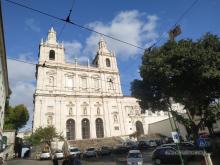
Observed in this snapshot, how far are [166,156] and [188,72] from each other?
687 centimetres

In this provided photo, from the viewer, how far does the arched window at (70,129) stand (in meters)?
47.3

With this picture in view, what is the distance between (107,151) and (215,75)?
61.9ft

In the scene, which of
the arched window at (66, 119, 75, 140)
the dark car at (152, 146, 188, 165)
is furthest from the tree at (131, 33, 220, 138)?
the arched window at (66, 119, 75, 140)

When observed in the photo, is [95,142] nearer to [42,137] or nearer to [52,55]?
[42,137]

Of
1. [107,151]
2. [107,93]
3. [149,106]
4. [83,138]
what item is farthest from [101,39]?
[149,106]

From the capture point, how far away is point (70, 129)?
157 ft

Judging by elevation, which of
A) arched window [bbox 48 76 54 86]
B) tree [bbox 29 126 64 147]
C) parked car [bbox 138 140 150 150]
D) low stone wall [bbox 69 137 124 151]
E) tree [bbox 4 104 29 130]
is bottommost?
parked car [bbox 138 140 150 150]

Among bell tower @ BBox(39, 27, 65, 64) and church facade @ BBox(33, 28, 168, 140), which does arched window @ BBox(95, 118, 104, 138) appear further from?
bell tower @ BBox(39, 27, 65, 64)

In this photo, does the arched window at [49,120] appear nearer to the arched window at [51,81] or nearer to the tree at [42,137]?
the tree at [42,137]

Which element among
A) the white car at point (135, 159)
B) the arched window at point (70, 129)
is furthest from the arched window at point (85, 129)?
the white car at point (135, 159)

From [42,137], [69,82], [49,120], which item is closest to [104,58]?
[69,82]

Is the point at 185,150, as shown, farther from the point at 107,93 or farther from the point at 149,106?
the point at 107,93

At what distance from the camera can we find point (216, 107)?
718 inches

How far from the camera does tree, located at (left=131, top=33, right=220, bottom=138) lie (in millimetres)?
15711
